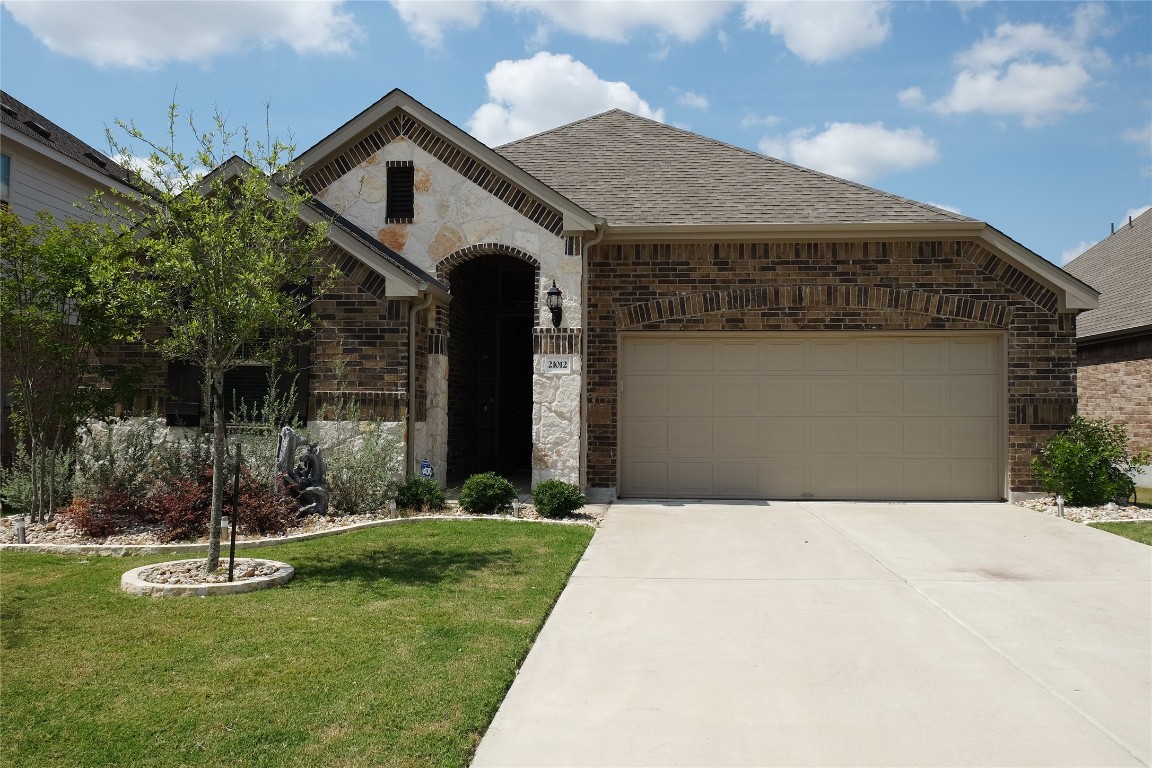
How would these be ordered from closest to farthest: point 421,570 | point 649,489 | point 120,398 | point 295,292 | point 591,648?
point 591,648, point 421,570, point 120,398, point 295,292, point 649,489

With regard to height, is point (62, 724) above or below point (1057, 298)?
below

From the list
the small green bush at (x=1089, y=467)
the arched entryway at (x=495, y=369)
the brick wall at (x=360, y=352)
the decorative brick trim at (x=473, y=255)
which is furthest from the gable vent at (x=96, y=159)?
the small green bush at (x=1089, y=467)

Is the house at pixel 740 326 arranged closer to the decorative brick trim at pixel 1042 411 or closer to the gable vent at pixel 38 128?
the decorative brick trim at pixel 1042 411

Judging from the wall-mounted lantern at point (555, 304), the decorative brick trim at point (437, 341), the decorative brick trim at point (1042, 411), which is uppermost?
the wall-mounted lantern at point (555, 304)

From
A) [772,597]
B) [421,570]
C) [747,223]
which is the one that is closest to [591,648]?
[772,597]

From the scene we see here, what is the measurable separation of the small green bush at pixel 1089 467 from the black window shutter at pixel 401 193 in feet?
31.8

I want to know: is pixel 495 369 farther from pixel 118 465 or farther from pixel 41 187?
pixel 41 187

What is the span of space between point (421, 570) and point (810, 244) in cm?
767

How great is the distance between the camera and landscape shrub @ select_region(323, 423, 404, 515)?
32.7 ft

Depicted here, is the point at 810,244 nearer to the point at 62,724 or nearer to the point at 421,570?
the point at 421,570

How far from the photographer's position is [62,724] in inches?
151

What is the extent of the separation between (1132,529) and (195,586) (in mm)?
9937

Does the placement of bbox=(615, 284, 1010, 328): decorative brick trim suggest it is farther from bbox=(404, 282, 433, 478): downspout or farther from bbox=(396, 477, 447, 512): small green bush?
bbox=(396, 477, 447, 512): small green bush

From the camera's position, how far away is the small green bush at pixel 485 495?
10.1 meters
